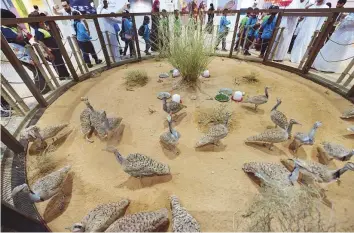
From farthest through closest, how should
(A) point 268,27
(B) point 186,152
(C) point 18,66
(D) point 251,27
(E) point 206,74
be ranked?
1. (D) point 251,27
2. (A) point 268,27
3. (E) point 206,74
4. (C) point 18,66
5. (B) point 186,152

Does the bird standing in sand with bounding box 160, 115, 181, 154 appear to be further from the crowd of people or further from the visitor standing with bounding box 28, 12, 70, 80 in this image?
the visitor standing with bounding box 28, 12, 70, 80

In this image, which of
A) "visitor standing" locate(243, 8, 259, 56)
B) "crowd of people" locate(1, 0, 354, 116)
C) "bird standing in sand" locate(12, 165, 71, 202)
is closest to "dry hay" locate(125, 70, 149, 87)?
"crowd of people" locate(1, 0, 354, 116)

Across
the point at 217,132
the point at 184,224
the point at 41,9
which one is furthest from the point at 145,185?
the point at 41,9

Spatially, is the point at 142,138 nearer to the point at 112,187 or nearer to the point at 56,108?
the point at 112,187

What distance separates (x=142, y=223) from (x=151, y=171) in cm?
42

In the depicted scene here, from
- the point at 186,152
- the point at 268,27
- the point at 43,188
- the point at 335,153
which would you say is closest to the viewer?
the point at 43,188

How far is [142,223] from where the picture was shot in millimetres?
1229

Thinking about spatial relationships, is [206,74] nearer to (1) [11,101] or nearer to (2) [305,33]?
(1) [11,101]

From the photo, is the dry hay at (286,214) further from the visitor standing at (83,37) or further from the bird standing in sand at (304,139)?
the visitor standing at (83,37)

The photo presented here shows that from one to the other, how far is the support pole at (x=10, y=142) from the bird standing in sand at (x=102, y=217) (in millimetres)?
1198

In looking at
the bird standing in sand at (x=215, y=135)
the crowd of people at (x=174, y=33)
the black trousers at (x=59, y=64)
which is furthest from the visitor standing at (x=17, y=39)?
the bird standing in sand at (x=215, y=135)

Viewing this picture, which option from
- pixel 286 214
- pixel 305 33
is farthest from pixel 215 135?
pixel 305 33

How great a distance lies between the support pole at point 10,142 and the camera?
5.68 feet

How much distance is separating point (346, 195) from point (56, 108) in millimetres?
3559
